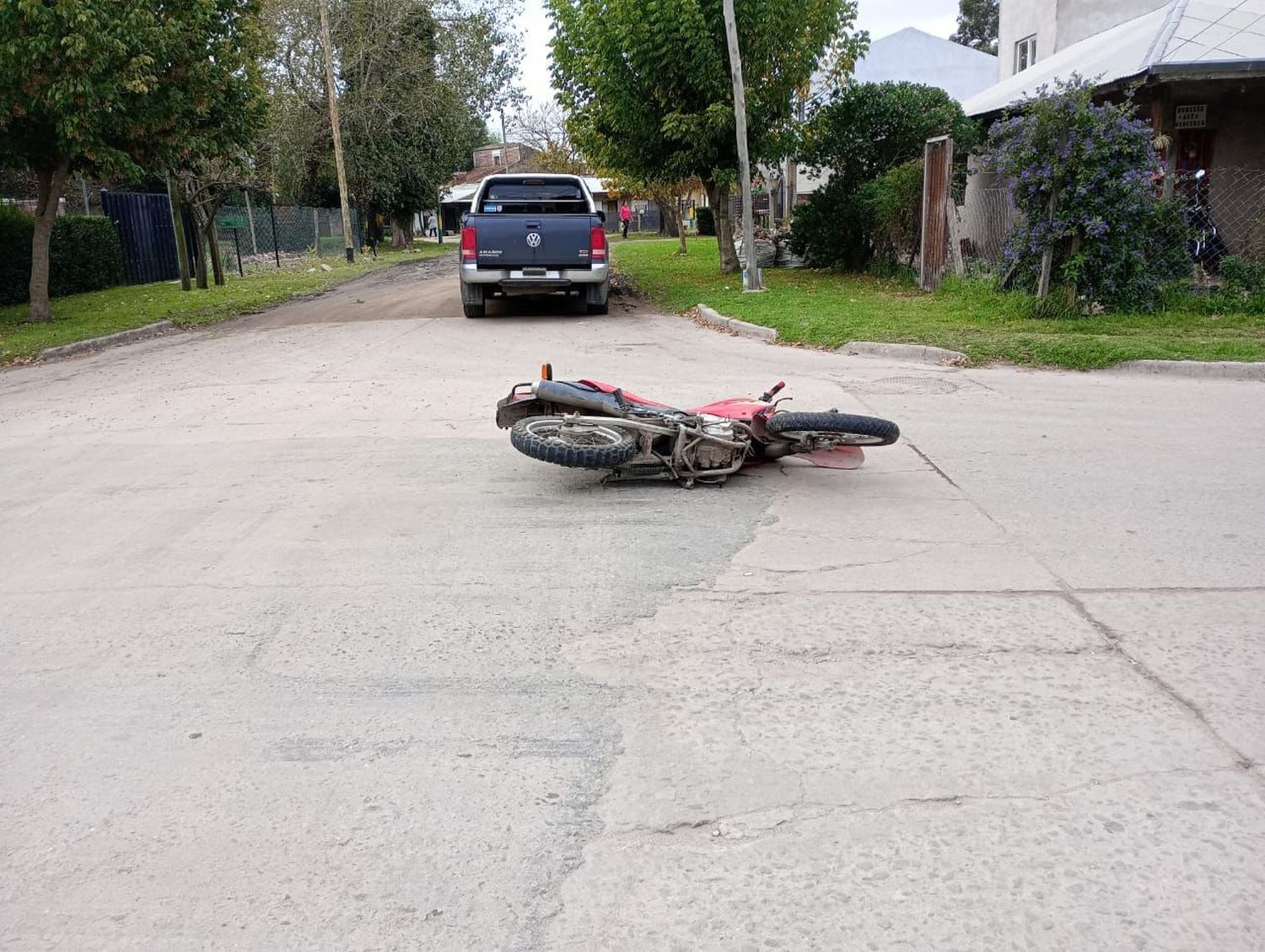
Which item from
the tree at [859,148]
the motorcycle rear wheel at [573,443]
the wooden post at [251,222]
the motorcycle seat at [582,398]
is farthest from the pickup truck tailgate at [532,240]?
the wooden post at [251,222]

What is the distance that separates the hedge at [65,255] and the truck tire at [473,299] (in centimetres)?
915

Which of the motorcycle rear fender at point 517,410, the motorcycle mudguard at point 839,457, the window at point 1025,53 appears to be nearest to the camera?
the motorcycle mudguard at point 839,457

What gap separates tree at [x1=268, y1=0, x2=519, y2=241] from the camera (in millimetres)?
37281

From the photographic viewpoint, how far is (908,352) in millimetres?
11406

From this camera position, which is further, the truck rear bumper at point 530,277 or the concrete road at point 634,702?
the truck rear bumper at point 530,277

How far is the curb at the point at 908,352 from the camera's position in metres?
10.9

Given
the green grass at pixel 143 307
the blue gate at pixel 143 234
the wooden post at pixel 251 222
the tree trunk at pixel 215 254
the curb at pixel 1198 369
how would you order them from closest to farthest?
1. the curb at pixel 1198 369
2. the green grass at pixel 143 307
3. the tree trunk at pixel 215 254
4. the blue gate at pixel 143 234
5. the wooden post at pixel 251 222

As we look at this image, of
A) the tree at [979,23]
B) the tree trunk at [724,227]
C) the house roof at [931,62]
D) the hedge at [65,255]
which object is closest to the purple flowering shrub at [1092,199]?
the tree trunk at [724,227]

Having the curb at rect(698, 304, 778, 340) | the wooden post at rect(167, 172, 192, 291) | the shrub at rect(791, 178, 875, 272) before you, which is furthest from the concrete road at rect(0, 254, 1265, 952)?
the wooden post at rect(167, 172, 192, 291)

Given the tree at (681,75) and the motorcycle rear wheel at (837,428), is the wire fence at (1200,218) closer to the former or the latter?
the tree at (681,75)

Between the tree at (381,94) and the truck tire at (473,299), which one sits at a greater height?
the tree at (381,94)

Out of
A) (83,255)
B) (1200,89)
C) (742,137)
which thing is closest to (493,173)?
(83,255)

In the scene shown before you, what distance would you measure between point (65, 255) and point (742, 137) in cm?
1513

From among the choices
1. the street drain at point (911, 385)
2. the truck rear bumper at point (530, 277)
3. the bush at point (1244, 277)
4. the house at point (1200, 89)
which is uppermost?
the house at point (1200, 89)
